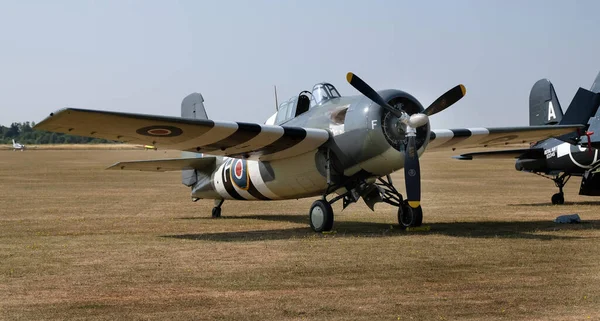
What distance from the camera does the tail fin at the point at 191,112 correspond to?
1816 cm

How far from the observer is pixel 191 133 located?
12961 millimetres

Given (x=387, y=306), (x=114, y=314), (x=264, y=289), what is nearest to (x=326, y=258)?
(x=264, y=289)

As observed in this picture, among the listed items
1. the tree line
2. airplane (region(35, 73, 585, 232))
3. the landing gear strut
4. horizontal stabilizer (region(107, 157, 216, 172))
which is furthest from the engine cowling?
the tree line

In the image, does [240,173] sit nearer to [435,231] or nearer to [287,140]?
[287,140]

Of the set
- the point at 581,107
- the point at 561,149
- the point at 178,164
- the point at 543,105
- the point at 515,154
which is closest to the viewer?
the point at 581,107

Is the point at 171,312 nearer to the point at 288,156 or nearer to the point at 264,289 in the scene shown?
the point at 264,289

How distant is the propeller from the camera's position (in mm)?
12633

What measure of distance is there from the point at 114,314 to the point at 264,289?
5.66 feet

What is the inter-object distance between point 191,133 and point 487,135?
20.9ft

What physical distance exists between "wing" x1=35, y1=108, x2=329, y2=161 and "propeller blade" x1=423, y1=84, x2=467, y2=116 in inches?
72.5

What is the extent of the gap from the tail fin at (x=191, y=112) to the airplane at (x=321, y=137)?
2741 millimetres

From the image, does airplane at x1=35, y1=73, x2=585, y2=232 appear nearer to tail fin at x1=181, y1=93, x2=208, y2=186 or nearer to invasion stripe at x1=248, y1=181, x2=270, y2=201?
invasion stripe at x1=248, y1=181, x2=270, y2=201

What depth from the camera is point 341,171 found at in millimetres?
13703

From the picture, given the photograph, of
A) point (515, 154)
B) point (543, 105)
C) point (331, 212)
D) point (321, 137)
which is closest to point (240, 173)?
point (331, 212)
